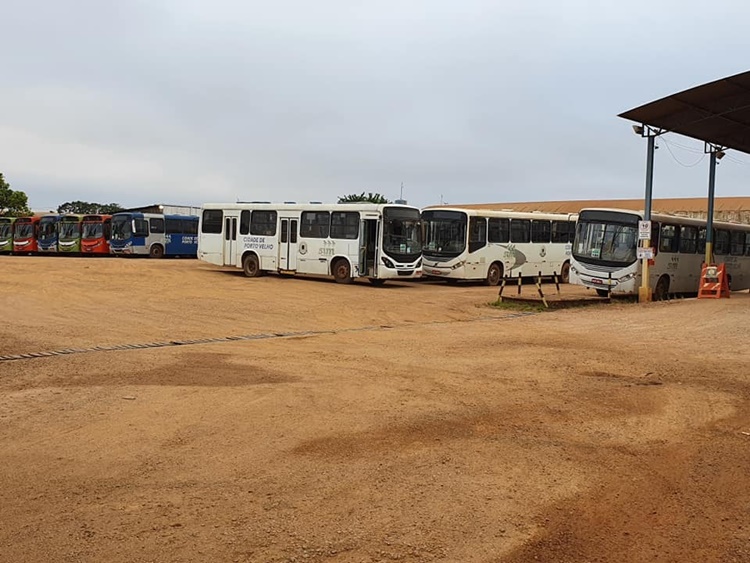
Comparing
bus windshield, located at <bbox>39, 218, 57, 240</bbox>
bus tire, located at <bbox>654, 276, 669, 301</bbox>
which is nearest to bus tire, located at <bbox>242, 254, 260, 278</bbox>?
bus tire, located at <bbox>654, 276, 669, 301</bbox>

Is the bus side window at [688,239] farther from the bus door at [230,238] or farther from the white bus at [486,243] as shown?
the bus door at [230,238]

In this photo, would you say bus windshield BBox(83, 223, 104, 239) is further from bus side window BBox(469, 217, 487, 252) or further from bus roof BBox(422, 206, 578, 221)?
bus side window BBox(469, 217, 487, 252)

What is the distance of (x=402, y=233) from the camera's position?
22.8 m

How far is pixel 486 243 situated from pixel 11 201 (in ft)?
128

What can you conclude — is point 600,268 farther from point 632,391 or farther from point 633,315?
point 632,391

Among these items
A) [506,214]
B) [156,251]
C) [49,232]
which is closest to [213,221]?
[506,214]

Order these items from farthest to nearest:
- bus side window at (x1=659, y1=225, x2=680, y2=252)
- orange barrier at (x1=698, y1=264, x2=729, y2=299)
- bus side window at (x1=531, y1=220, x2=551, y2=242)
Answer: bus side window at (x1=531, y1=220, x2=551, y2=242)
bus side window at (x1=659, y1=225, x2=680, y2=252)
orange barrier at (x1=698, y1=264, x2=729, y2=299)

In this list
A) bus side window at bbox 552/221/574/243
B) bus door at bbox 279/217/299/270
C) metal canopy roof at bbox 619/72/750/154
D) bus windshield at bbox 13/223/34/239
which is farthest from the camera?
bus windshield at bbox 13/223/34/239

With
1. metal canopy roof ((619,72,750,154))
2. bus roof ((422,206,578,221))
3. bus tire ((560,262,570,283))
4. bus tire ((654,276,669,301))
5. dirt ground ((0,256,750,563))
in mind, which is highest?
metal canopy roof ((619,72,750,154))

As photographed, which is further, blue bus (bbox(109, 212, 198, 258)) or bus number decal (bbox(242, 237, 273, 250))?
blue bus (bbox(109, 212, 198, 258))

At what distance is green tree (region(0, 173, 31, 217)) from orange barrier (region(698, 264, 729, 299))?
1782 inches

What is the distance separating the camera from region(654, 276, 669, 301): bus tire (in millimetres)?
21828

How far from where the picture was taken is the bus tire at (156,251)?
123 ft

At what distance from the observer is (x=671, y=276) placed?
22.3 metres
